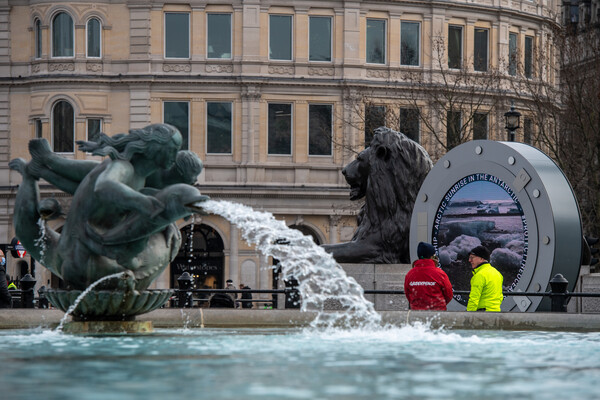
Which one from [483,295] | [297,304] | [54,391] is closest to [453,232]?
[297,304]

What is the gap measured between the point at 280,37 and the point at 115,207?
1659 inches

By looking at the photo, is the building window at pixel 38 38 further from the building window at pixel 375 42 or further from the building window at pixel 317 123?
the building window at pixel 375 42

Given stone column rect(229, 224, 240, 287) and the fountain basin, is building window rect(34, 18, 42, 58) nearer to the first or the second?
stone column rect(229, 224, 240, 287)

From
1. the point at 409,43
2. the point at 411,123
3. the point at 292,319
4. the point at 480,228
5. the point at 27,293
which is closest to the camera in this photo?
the point at 292,319

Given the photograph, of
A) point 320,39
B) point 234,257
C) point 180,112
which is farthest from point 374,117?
point 180,112

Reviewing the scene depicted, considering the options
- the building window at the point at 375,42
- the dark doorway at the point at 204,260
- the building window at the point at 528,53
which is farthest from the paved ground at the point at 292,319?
the building window at the point at 528,53

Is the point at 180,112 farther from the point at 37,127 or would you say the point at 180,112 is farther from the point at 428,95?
the point at 428,95

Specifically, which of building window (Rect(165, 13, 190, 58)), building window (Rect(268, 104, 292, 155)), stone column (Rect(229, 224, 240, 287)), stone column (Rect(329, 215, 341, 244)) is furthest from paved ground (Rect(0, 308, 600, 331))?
building window (Rect(165, 13, 190, 58))

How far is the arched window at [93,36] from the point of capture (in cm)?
5044

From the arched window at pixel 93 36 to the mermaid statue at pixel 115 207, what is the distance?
41.2m

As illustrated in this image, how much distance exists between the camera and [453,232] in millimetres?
18641

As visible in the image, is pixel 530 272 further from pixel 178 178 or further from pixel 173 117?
pixel 173 117

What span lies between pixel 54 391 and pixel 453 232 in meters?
12.7

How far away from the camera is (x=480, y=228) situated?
18125 mm
